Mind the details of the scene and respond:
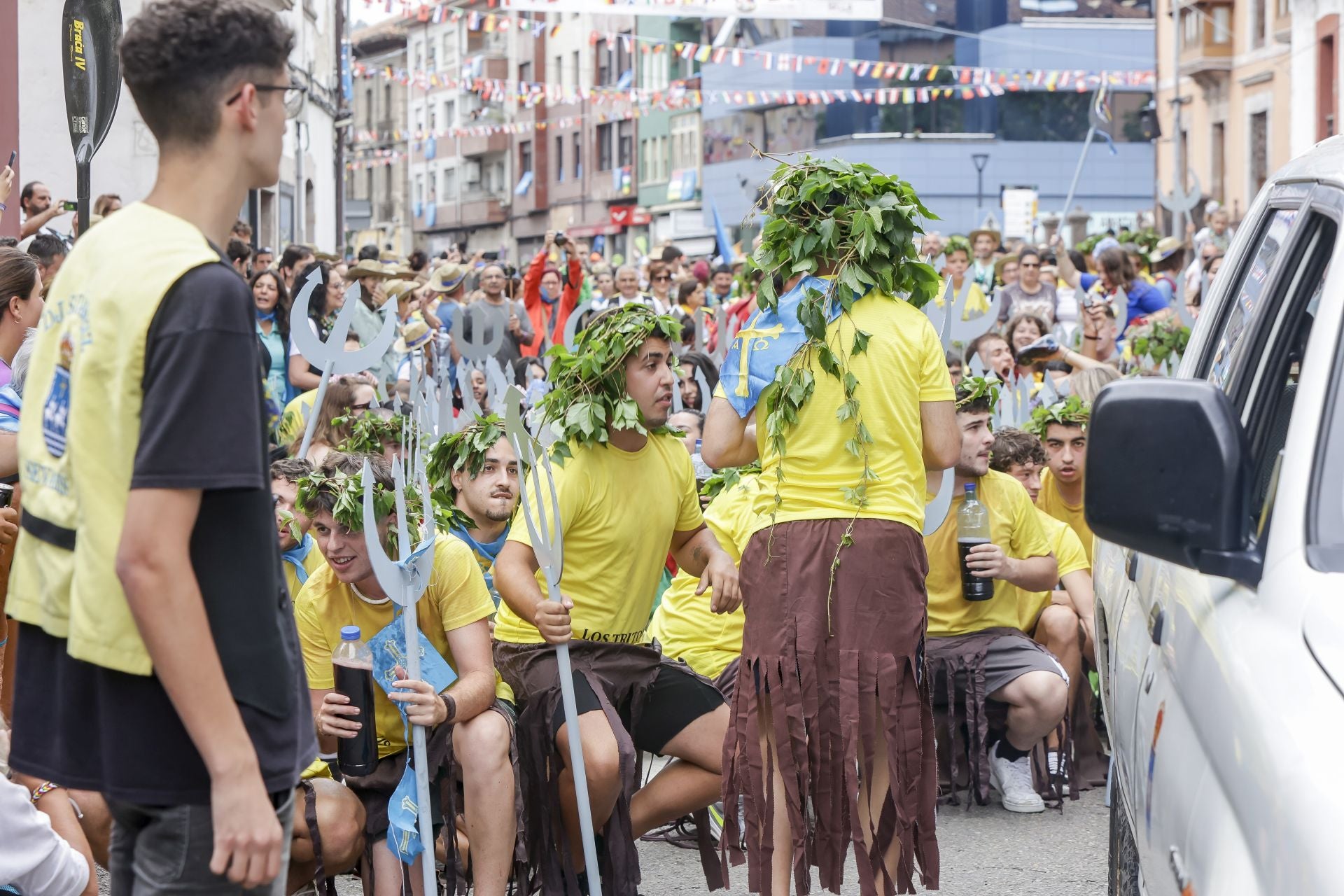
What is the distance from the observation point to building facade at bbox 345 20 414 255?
85625 mm

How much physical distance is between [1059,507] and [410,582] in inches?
143

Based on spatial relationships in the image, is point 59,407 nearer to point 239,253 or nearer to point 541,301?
point 239,253

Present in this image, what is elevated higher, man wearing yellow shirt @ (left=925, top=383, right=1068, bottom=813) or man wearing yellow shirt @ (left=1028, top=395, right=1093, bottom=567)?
man wearing yellow shirt @ (left=1028, top=395, right=1093, bottom=567)

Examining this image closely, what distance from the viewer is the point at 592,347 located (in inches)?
196

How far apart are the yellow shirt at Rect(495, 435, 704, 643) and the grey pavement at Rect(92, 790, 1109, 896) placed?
0.89m

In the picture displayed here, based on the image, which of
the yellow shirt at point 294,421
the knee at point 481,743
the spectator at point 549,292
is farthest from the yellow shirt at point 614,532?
the spectator at point 549,292

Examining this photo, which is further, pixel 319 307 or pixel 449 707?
pixel 319 307

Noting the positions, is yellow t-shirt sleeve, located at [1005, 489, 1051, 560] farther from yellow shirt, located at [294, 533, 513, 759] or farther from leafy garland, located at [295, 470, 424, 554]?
leafy garland, located at [295, 470, 424, 554]

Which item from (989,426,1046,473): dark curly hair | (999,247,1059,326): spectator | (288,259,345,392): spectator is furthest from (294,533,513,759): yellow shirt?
(999,247,1059,326): spectator

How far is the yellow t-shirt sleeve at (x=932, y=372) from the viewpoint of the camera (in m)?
4.41

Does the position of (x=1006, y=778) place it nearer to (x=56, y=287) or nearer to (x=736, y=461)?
(x=736, y=461)

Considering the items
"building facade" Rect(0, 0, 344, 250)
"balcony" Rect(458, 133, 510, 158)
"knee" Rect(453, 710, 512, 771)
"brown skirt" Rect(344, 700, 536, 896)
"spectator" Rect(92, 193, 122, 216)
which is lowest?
"brown skirt" Rect(344, 700, 536, 896)

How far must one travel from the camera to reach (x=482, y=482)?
550cm

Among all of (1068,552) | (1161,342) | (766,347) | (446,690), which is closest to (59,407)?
(446,690)
